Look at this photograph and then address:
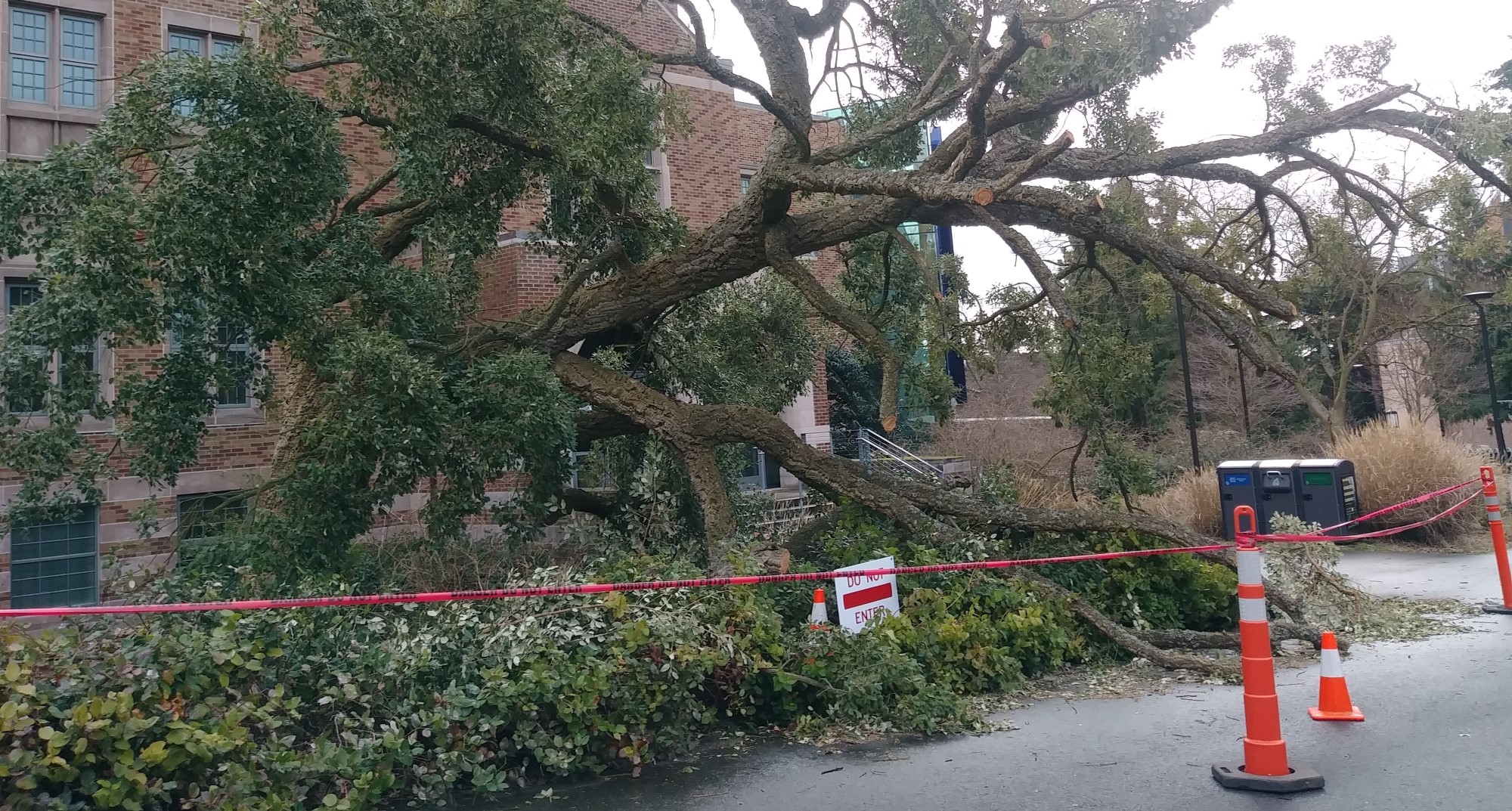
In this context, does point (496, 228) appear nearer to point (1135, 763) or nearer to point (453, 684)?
point (453, 684)

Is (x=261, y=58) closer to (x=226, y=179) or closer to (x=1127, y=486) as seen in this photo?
(x=226, y=179)

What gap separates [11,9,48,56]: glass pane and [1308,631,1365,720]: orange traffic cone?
1652 centimetres

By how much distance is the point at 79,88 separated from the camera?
14.5 m

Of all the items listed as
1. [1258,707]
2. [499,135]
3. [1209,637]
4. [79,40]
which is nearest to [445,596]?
[1258,707]

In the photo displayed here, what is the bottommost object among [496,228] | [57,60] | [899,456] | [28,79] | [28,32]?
[899,456]

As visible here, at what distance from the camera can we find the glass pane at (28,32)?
45.9 feet

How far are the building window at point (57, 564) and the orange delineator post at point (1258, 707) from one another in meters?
14.1

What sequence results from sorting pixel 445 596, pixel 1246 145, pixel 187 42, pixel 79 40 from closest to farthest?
pixel 445 596
pixel 1246 145
pixel 79 40
pixel 187 42

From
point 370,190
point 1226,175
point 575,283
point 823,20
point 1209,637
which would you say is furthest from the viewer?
point 823,20

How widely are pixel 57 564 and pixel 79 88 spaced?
660 centimetres

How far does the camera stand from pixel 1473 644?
823cm

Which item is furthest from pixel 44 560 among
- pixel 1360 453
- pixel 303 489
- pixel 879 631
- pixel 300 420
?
pixel 1360 453

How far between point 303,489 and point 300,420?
180 centimetres

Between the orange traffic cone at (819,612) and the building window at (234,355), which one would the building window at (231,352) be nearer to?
the building window at (234,355)
